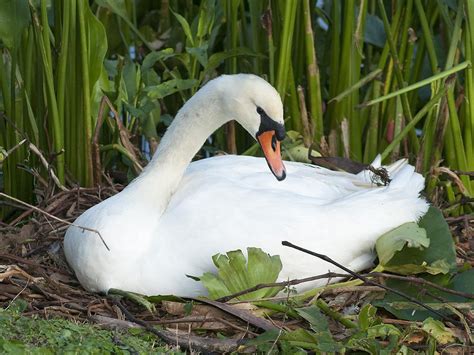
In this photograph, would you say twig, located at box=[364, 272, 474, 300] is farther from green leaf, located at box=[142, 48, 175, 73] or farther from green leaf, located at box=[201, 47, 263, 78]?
green leaf, located at box=[142, 48, 175, 73]

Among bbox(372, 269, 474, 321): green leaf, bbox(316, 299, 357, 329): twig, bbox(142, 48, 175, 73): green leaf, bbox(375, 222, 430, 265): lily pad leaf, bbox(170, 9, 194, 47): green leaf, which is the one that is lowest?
bbox(372, 269, 474, 321): green leaf

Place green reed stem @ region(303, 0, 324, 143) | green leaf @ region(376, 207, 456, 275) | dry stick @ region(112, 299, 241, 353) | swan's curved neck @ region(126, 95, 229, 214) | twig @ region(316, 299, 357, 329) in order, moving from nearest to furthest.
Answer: dry stick @ region(112, 299, 241, 353) < twig @ region(316, 299, 357, 329) < green leaf @ region(376, 207, 456, 275) < swan's curved neck @ region(126, 95, 229, 214) < green reed stem @ region(303, 0, 324, 143)

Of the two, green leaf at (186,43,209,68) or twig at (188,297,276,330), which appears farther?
green leaf at (186,43,209,68)

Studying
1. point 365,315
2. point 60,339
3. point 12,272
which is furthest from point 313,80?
point 60,339

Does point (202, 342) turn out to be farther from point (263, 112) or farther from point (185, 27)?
point (185, 27)

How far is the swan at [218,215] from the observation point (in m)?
4.56

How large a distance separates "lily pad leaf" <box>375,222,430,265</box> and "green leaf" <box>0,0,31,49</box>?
1984 mm

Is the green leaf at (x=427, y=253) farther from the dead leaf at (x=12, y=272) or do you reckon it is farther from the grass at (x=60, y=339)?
the dead leaf at (x=12, y=272)

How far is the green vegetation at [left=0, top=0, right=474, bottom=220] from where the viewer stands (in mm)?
5430

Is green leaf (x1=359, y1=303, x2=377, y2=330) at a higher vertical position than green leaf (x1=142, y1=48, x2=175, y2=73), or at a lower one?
lower

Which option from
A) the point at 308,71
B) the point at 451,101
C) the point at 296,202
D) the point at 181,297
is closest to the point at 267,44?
the point at 308,71

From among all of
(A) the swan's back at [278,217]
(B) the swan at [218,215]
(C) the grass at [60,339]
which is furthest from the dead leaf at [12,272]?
(A) the swan's back at [278,217]

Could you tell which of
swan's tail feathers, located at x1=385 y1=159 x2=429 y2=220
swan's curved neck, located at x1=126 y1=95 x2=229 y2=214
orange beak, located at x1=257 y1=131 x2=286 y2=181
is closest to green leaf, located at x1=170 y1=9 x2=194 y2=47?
swan's curved neck, located at x1=126 y1=95 x2=229 y2=214

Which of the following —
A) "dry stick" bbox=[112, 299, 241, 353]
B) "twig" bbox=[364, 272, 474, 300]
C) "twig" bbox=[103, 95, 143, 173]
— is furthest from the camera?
"twig" bbox=[103, 95, 143, 173]
